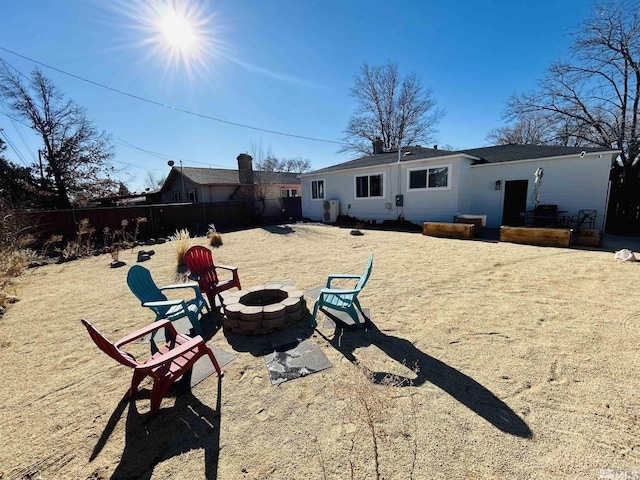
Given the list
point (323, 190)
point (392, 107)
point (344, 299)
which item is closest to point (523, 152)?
point (323, 190)

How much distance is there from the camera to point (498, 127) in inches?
942

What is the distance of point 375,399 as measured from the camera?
197cm

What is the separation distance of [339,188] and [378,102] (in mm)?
14002

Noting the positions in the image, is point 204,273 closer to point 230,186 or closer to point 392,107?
point 230,186

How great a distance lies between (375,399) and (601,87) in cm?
1822

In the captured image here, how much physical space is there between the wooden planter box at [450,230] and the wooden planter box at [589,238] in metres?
2.54

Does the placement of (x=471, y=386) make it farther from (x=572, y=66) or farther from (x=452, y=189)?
(x=572, y=66)

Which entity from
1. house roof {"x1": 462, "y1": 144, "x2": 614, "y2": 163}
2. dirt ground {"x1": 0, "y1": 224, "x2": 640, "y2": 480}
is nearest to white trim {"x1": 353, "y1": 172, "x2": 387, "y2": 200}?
house roof {"x1": 462, "y1": 144, "x2": 614, "y2": 163}

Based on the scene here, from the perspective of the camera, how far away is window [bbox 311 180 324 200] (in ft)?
48.6

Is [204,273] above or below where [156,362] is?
above

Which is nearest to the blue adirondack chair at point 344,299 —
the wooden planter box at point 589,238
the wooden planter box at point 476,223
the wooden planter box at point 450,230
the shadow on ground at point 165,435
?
the shadow on ground at point 165,435

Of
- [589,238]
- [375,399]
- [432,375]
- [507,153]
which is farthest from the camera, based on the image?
[507,153]

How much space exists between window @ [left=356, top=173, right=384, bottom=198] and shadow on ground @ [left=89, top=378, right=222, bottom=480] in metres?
11.4

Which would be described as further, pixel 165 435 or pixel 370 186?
pixel 370 186
